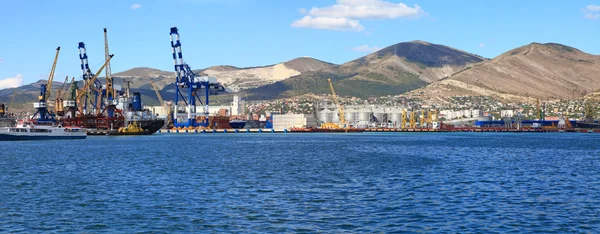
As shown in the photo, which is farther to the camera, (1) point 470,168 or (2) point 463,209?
(1) point 470,168

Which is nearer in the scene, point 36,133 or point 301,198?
point 301,198

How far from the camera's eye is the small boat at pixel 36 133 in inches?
5999

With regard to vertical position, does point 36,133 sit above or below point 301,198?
above

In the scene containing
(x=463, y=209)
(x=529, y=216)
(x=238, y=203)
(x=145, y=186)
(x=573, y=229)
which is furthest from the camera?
(x=145, y=186)

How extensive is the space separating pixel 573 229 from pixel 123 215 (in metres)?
21.9

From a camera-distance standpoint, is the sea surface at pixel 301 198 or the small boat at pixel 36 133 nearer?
the sea surface at pixel 301 198

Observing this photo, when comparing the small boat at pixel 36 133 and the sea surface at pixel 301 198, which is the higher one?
the small boat at pixel 36 133

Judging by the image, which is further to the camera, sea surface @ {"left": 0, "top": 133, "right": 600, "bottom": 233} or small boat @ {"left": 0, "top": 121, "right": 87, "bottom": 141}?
small boat @ {"left": 0, "top": 121, "right": 87, "bottom": 141}

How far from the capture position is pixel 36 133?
15800cm

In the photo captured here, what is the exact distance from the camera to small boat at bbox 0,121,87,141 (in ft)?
500

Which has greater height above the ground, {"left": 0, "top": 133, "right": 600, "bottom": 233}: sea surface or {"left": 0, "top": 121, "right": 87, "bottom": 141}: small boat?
{"left": 0, "top": 121, "right": 87, "bottom": 141}: small boat

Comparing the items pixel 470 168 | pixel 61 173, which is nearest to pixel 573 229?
pixel 470 168

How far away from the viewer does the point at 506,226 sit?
109ft

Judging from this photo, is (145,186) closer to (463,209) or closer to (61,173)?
(61,173)
